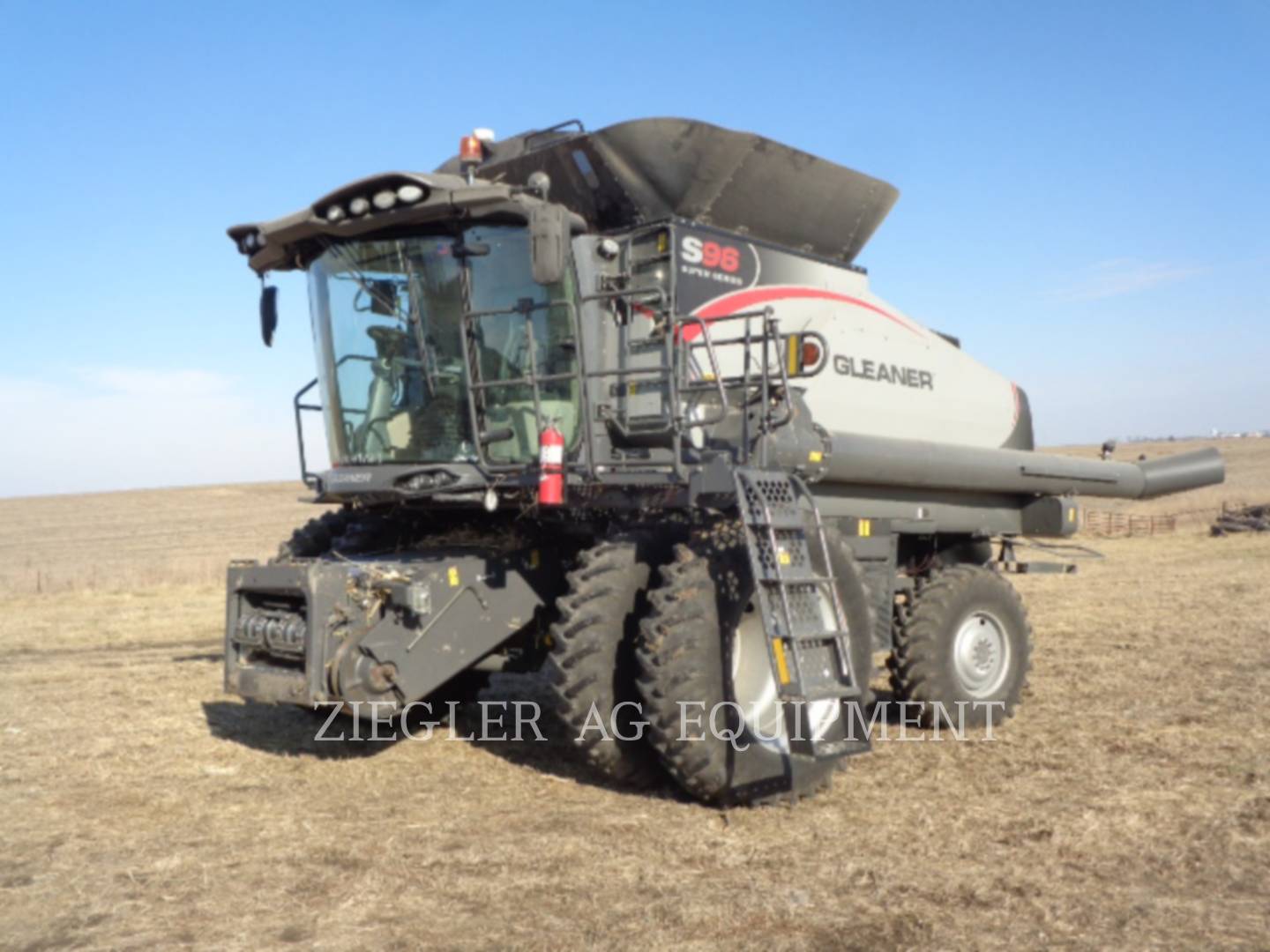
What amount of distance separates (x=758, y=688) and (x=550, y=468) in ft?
5.28

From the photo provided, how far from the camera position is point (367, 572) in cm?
564

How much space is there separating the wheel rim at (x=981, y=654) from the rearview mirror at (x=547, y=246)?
3.87 metres

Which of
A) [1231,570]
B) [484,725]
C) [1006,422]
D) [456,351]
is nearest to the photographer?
[456,351]

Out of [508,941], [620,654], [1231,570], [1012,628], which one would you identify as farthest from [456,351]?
[1231,570]

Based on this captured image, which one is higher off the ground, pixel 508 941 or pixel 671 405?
pixel 671 405

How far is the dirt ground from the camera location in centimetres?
394

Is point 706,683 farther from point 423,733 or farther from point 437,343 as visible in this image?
point 423,733

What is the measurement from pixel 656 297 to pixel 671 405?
96cm

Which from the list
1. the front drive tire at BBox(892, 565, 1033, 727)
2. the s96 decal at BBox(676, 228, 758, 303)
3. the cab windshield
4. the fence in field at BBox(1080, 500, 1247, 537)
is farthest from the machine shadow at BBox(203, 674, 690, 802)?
the fence in field at BBox(1080, 500, 1247, 537)

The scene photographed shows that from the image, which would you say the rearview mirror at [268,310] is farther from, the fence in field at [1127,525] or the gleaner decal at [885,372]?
the fence in field at [1127,525]

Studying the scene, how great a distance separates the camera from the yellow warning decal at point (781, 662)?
508 centimetres

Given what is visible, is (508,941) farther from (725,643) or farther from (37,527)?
(37,527)

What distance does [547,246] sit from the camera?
5.33 meters

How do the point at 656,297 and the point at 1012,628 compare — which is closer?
the point at 656,297
